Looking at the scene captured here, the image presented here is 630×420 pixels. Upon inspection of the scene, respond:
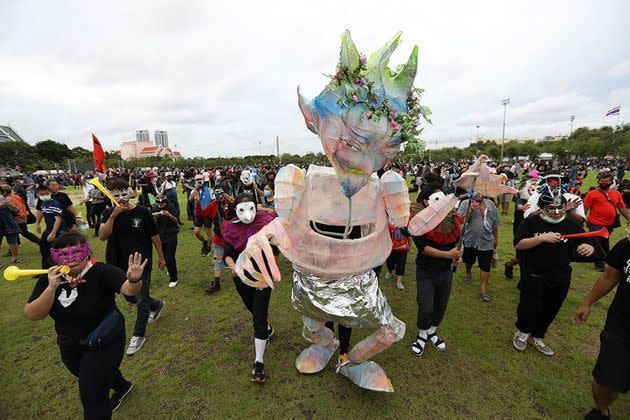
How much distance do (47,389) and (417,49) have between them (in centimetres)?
480

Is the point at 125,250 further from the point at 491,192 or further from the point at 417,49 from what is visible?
the point at 491,192

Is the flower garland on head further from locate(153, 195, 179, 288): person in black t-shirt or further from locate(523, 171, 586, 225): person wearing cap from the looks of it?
locate(153, 195, 179, 288): person in black t-shirt

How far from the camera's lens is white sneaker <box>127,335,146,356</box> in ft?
12.5

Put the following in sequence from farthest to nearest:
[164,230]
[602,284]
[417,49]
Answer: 1. [164,230]
2. [602,284]
3. [417,49]

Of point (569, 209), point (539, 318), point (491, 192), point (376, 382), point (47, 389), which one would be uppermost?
point (491, 192)

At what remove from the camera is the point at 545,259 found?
11.1 feet

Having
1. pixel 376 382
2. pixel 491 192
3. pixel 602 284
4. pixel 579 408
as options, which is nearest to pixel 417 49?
pixel 491 192

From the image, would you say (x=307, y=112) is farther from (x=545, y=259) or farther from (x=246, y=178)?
(x=246, y=178)

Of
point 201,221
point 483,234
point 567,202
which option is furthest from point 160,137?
point 567,202

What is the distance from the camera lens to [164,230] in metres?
5.45

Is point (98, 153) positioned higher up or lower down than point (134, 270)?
higher up

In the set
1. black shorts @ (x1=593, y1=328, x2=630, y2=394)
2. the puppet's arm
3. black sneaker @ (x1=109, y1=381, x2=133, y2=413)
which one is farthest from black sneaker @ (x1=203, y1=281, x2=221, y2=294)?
black shorts @ (x1=593, y1=328, x2=630, y2=394)

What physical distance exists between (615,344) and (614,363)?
139 mm

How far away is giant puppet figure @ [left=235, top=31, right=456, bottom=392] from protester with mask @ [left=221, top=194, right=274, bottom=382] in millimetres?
477
